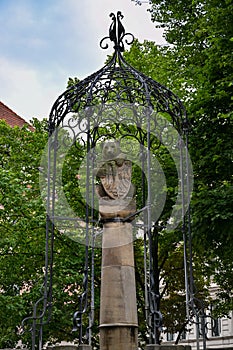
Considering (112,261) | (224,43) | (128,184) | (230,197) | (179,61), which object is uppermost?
(179,61)

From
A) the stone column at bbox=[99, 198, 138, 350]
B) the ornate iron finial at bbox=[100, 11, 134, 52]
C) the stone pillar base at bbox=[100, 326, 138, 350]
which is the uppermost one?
the ornate iron finial at bbox=[100, 11, 134, 52]

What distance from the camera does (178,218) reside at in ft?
49.9

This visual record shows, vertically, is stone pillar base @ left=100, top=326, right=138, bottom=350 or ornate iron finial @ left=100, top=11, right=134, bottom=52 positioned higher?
ornate iron finial @ left=100, top=11, right=134, bottom=52

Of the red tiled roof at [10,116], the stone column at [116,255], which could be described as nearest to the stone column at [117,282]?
the stone column at [116,255]

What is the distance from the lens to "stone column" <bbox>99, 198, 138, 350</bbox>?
7.77 metres

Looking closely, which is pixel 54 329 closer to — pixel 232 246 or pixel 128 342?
pixel 232 246

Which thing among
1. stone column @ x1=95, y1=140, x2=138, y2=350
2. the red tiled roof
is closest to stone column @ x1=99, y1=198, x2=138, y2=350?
stone column @ x1=95, y1=140, x2=138, y2=350

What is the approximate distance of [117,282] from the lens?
26.2 feet

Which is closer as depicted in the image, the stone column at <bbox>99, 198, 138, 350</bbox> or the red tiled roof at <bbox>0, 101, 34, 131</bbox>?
the stone column at <bbox>99, 198, 138, 350</bbox>

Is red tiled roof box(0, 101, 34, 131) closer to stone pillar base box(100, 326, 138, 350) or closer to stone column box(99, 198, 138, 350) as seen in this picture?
stone column box(99, 198, 138, 350)

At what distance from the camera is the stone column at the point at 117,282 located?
→ 7.77 metres

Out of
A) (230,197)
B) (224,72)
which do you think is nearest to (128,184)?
(230,197)

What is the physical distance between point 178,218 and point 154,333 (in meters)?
7.53

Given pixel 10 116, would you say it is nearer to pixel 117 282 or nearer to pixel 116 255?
pixel 116 255
